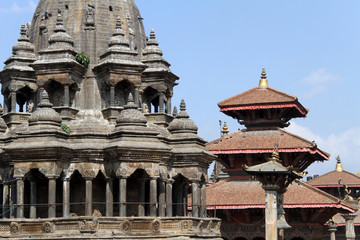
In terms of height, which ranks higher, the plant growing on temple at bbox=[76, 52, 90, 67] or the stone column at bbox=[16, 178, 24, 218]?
the plant growing on temple at bbox=[76, 52, 90, 67]

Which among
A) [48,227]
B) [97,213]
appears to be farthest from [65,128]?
[48,227]

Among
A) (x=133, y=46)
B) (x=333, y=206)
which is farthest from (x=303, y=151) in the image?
(x=133, y=46)

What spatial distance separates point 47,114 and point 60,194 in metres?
4.20

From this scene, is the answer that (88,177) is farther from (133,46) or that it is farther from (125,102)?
(133,46)

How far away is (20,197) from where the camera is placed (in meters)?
37.9

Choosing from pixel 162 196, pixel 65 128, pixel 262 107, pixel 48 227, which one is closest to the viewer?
pixel 48 227

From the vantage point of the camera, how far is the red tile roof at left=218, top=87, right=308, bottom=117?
52250 mm

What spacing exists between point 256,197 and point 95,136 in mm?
13769

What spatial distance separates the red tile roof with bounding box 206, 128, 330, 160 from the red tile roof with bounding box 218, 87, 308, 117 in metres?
1.81

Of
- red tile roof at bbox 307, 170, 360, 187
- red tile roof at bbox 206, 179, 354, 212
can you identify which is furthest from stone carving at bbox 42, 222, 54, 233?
red tile roof at bbox 307, 170, 360, 187

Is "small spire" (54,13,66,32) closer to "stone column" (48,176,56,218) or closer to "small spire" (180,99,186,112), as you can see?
"small spire" (180,99,186,112)

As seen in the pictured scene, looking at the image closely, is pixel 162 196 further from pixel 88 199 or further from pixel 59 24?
pixel 59 24

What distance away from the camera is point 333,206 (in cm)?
4762

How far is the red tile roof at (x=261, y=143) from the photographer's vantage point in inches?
1992
